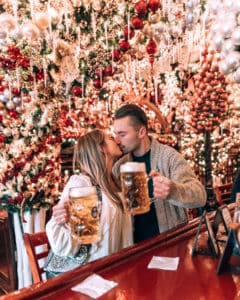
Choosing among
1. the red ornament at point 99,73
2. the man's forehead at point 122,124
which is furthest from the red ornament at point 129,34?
the man's forehead at point 122,124

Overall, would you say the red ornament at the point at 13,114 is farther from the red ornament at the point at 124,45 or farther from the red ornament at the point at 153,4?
the red ornament at the point at 153,4

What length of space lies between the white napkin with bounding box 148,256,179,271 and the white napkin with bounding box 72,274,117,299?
8.2 inches

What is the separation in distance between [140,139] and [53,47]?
112cm

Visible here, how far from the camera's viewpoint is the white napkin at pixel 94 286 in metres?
1.10

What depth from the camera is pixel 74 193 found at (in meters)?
1.20

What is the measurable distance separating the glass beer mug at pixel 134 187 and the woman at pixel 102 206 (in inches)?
12.6

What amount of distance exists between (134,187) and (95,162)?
41 centimetres

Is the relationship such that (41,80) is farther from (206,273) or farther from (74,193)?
(206,273)

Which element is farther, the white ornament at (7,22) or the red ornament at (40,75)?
the red ornament at (40,75)

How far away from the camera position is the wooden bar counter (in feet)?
3.52

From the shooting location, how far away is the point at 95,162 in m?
1.66

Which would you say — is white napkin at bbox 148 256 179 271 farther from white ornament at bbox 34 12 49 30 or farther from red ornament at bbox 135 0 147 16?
red ornament at bbox 135 0 147 16

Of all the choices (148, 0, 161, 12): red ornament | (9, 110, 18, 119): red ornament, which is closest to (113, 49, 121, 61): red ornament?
(148, 0, 161, 12): red ornament

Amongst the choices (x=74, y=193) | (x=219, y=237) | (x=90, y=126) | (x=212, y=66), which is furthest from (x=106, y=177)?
(x=90, y=126)
